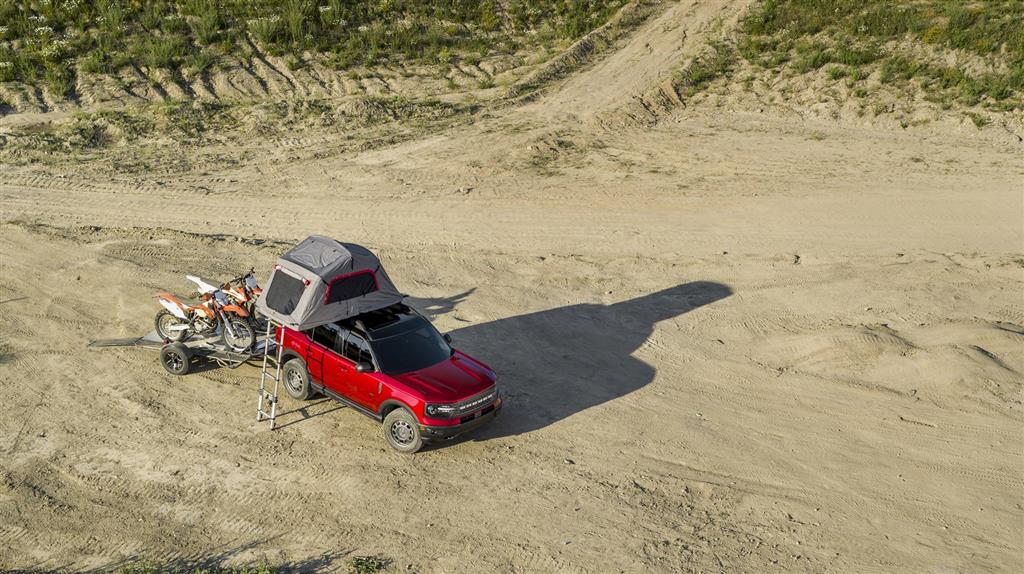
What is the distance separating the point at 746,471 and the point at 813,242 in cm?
903

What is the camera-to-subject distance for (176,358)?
43.4 ft

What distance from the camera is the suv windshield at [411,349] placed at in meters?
11.6

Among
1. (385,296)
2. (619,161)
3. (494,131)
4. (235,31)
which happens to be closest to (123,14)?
(235,31)

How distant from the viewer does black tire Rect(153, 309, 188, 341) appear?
13.4m

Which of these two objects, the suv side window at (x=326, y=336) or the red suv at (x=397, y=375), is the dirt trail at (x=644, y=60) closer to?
the red suv at (x=397, y=375)

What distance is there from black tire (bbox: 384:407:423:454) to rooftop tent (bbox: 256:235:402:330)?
5.23 ft

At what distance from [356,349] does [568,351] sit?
4135mm

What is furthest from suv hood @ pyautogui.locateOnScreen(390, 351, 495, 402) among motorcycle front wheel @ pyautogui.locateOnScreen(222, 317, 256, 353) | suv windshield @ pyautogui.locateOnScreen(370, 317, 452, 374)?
motorcycle front wheel @ pyautogui.locateOnScreen(222, 317, 256, 353)

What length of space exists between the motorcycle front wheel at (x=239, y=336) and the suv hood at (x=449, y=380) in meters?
2.84

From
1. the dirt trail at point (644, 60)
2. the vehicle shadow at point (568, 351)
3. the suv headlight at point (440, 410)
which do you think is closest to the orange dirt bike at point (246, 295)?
the vehicle shadow at point (568, 351)

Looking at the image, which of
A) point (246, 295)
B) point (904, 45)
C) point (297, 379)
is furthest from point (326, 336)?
point (904, 45)

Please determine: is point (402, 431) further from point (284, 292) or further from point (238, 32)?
point (238, 32)

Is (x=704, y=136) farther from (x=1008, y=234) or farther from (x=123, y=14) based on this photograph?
(x=123, y=14)

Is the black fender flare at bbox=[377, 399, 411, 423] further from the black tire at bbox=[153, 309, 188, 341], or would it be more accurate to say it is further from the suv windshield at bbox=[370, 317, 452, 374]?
the black tire at bbox=[153, 309, 188, 341]
